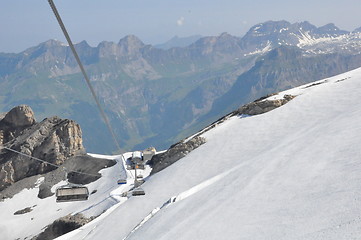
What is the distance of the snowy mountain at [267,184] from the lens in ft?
60.0

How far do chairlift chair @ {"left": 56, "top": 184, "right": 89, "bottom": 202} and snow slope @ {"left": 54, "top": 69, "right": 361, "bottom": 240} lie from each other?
5187 mm

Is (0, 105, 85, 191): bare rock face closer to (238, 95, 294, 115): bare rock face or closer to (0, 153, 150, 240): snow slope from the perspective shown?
(0, 153, 150, 240): snow slope

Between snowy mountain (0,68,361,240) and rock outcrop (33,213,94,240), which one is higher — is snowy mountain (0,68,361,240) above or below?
above

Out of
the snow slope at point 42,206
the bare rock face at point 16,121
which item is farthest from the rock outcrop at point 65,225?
the bare rock face at point 16,121

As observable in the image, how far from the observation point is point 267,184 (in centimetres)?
2648

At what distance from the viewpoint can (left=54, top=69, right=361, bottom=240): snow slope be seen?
17.9 meters

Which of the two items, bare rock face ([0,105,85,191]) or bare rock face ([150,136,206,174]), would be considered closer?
bare rock face ([150,136,206,174])

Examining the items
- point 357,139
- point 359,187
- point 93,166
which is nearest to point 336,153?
point 357,139

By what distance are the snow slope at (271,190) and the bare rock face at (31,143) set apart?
69.1 metres

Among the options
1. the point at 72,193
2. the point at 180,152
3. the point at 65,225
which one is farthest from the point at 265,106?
the point at 65,225

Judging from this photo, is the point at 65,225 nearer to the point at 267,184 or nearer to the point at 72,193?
the point at 72,193

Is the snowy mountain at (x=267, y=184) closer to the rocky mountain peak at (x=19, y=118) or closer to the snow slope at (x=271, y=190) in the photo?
the snow slope at (x=271, y=190)

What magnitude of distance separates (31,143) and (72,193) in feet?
274

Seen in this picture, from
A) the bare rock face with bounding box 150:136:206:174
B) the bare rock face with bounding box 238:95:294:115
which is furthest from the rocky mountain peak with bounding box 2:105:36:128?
the bare rock face with bounding box 238:95:294:115
